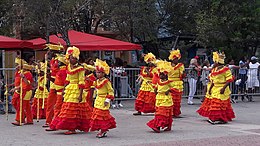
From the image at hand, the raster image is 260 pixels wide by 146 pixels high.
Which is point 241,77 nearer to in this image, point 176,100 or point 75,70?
point 176,100

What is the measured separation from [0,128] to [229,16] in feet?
50.4

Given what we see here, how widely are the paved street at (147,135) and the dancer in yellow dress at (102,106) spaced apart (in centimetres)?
27

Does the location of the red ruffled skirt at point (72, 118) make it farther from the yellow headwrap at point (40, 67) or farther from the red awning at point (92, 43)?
the red awning at point (92, 43)

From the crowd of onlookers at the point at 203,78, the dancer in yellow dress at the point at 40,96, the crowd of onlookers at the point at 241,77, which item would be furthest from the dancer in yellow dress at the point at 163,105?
the crowd of onlookers at the point at 241,77

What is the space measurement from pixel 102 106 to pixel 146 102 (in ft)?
14.1

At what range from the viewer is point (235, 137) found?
436 inches

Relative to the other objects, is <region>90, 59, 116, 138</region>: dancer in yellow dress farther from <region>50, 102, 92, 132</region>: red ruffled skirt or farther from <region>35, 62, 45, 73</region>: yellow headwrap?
<region>35, 62, 45, 73</region>: yellow headwrap

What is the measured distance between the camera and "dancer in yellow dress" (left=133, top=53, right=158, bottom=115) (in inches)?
588

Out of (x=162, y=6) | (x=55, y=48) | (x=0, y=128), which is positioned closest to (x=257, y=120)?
(x=55, y=48)

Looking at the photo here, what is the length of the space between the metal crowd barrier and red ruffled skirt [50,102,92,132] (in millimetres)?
6390

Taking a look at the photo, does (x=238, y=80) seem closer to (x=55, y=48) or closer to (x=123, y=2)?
(x=123, y=2)

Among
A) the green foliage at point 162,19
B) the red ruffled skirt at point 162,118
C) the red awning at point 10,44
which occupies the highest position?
the green foliage at point 162,19

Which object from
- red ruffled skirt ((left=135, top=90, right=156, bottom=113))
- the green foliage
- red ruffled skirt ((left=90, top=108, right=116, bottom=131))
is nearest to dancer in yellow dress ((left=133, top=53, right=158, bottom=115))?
red ruffled skirt ((left=135, top=90, right=156, bottom=113))

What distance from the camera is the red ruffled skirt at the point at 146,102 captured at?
49.5 ft
